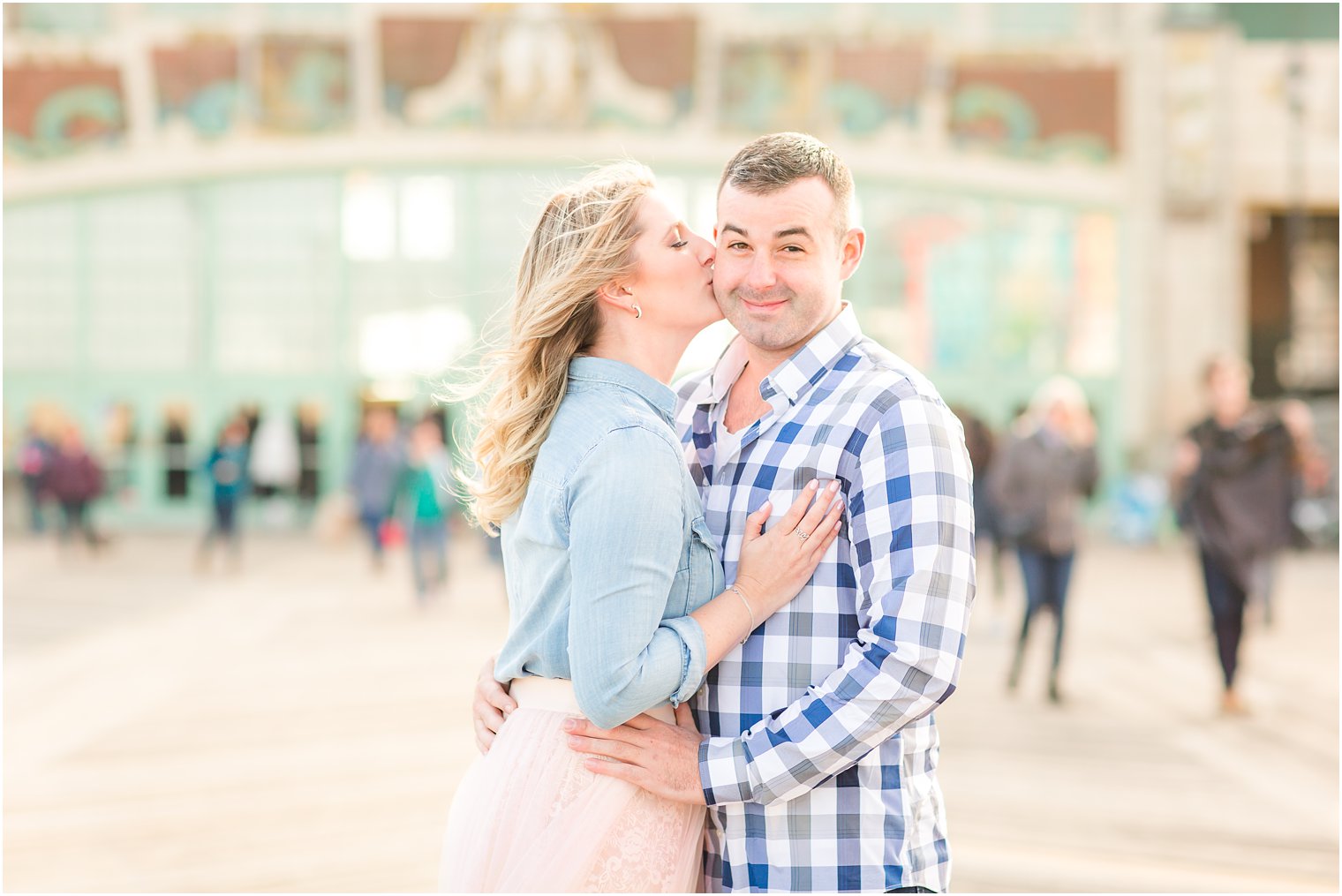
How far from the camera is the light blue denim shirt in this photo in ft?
6.44

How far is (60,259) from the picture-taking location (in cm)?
1981

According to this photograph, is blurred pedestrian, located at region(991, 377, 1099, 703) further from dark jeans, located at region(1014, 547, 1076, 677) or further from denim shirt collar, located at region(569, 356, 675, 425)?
denim shirt collar, located at region(569, 356, 675, 425)

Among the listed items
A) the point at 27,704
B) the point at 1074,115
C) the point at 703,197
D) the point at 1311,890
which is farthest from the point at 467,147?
the point at 1311,890

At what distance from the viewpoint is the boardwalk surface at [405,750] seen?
15.3ft

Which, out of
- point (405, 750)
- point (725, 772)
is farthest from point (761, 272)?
point (405, 750)

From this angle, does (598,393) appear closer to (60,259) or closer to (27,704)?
(27,704)

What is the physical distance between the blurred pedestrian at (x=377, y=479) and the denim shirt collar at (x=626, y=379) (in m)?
11.4

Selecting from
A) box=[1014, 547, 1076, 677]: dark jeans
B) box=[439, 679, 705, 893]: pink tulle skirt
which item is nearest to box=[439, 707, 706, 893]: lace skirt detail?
box=[439, 679, 705, 893]: pink tulle skirt

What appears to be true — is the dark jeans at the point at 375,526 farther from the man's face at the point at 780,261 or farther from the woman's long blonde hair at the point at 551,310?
the man's face at the point at 780,261

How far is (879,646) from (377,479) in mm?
12083

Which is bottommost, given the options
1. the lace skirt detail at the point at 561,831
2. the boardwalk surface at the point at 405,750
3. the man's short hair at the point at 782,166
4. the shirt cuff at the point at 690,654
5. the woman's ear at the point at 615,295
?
the boardwalk surface at the point at 405,750

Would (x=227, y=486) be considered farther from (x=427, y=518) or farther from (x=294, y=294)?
(x=294, y=294)

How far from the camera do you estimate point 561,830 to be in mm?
2105

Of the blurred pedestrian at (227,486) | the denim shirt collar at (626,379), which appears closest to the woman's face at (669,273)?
the denim shirt collar at (626,379)
